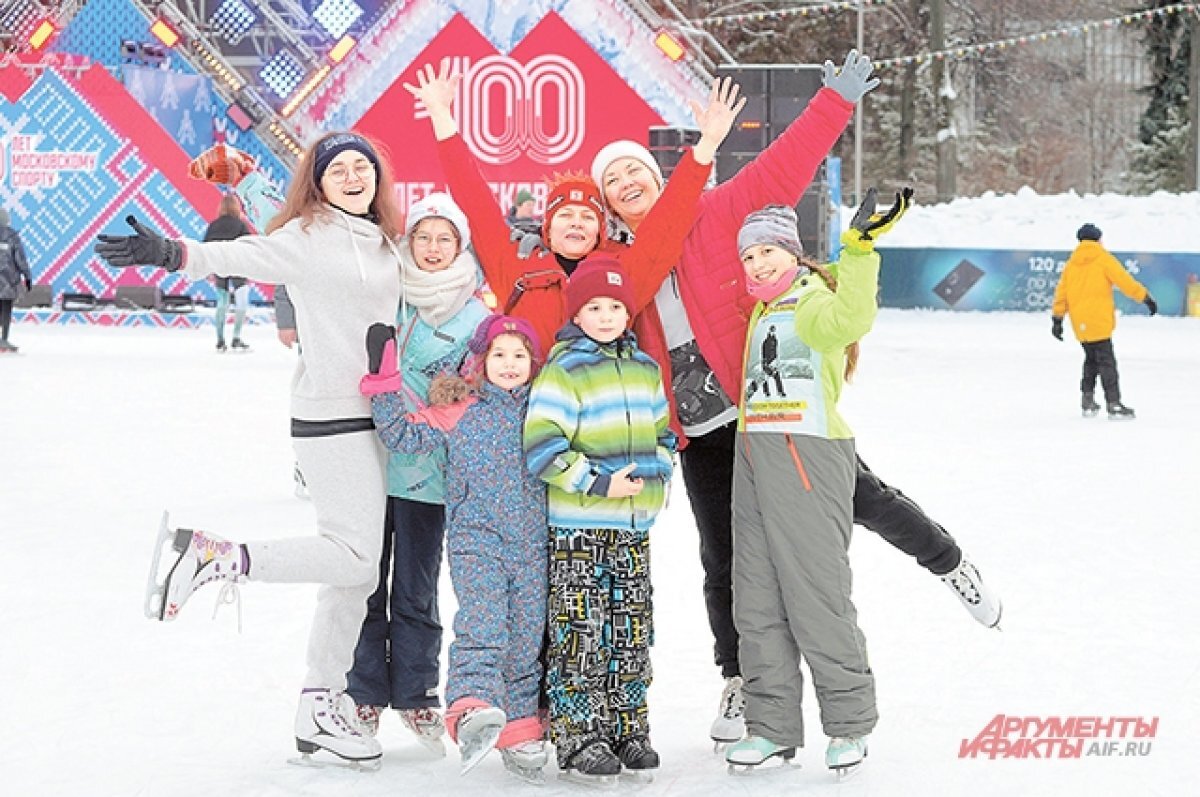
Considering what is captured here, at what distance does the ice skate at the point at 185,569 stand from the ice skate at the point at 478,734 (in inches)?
24.1

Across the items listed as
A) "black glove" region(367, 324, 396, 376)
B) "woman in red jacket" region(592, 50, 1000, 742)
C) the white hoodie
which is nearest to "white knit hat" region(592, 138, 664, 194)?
"woman in red jacket" region(592, 50, 1000, 742)

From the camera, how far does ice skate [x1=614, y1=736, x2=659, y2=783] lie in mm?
3494

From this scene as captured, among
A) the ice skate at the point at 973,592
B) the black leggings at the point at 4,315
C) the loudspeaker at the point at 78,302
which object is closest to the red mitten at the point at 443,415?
the ice skate at the point at 973,592

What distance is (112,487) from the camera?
299 inches

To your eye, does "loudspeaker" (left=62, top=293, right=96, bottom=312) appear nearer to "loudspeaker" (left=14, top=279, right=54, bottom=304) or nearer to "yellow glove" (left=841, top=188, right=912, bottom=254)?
"loudspeaker" (left=14, top=279, right=54, bottom=304)

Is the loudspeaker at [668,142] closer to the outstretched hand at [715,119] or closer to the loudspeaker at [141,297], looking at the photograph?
the loudspeaker at [141,297]

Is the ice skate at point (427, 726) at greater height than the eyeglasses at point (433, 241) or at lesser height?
lesser

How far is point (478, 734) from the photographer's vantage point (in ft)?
11.0

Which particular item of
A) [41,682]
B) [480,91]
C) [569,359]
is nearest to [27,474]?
[41,682]

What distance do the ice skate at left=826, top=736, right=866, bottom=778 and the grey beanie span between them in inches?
42.7

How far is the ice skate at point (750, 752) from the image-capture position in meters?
3.54

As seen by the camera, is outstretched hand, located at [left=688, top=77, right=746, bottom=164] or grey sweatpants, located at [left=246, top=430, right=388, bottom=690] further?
outstretched hand, located at [left=688, top=77, right=746, bottom=164]

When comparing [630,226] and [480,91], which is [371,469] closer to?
[630,226]

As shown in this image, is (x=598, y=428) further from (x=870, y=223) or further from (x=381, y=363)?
(x=870, y=223)
